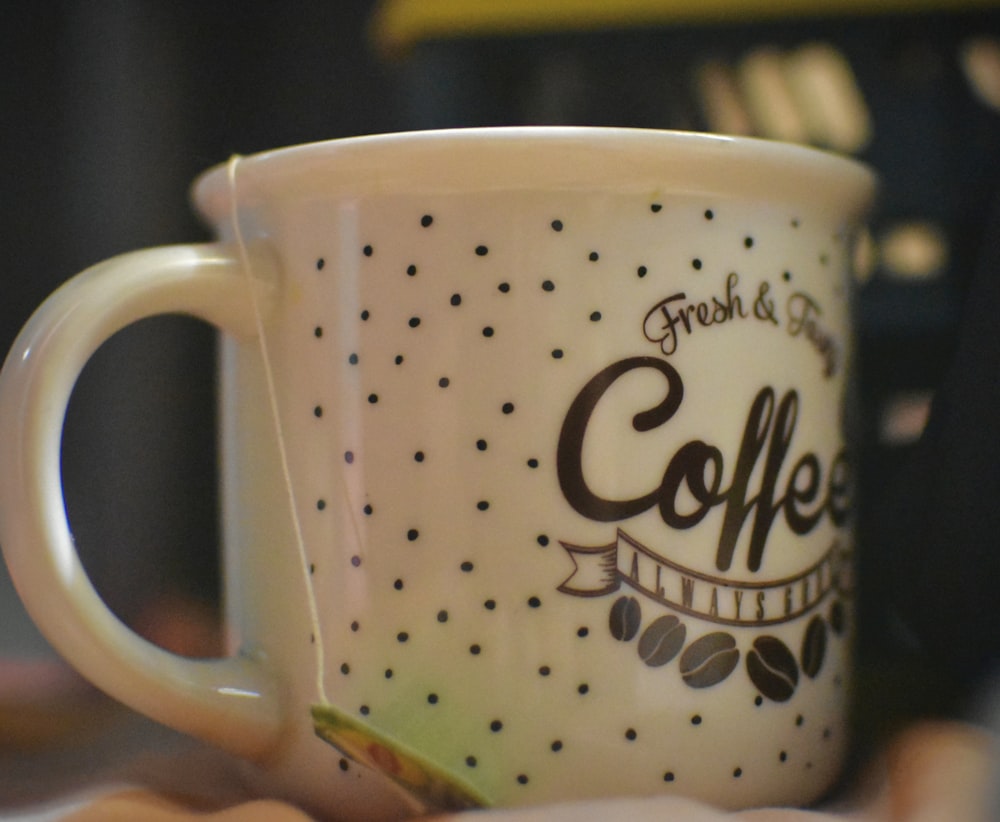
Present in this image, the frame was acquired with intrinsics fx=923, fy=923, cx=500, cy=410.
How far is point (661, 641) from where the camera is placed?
0.33 m

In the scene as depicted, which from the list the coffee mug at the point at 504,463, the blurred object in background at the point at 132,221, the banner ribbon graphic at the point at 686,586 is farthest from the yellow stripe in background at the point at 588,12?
the banner ribbon graphic at the point at 686,586

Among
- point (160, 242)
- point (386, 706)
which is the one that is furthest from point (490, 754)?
point (160, 242)

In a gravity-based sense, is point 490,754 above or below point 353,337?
below

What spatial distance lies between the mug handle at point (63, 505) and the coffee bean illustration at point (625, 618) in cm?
13

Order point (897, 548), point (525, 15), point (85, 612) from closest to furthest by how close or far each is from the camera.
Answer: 1. point (85, 612)
2. point (897, 548)
3. point (525, 15)

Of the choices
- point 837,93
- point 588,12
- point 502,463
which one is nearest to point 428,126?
point 588,12

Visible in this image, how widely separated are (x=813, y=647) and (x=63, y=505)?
288mm

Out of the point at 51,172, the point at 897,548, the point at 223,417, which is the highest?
the point at 51,172

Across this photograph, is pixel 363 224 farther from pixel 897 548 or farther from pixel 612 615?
pixel 897 548

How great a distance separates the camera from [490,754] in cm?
32

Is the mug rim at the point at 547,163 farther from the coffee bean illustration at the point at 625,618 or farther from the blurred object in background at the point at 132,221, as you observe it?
the blurred object in background at the point at 132,221

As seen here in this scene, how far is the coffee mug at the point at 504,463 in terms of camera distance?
317 millimetres

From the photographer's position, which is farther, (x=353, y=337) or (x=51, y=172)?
(x=51, y=172)

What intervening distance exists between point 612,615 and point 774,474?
82 millimetres
